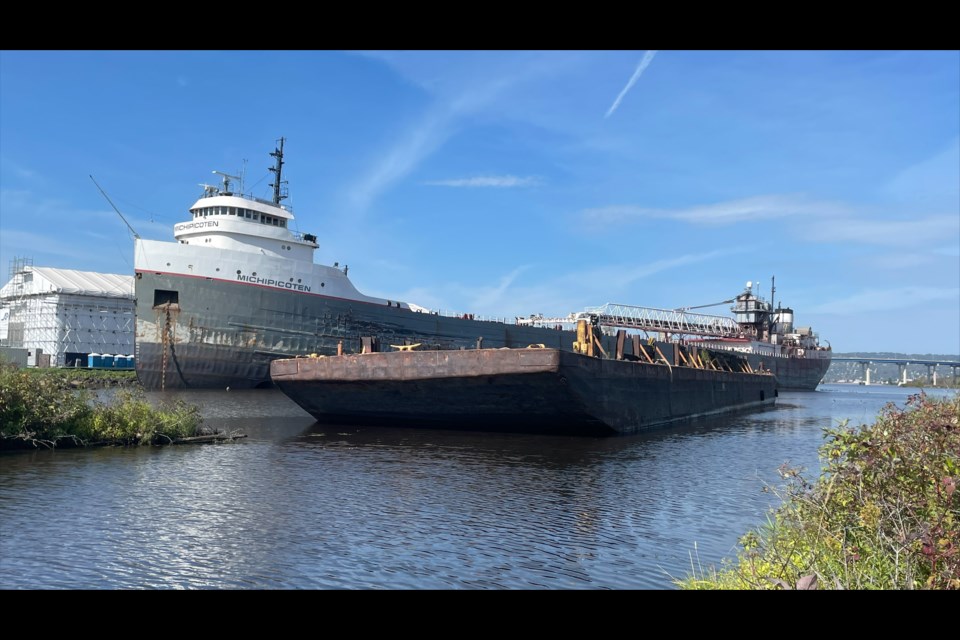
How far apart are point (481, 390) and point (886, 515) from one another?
53.7ft

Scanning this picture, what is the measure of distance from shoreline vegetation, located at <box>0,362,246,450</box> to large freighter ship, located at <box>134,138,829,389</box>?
21137 millimetres

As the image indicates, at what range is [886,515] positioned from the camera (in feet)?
19.8

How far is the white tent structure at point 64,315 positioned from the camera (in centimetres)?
6569

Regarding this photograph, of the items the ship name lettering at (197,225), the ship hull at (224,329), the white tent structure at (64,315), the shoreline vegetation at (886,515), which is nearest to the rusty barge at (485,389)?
the shoreline vegetation at (886,515)

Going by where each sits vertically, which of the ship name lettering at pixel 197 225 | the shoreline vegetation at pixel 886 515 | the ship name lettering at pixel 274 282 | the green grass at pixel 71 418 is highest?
the ship name lettering at pixel 197 225

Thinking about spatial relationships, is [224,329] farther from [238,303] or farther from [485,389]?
[485,389]

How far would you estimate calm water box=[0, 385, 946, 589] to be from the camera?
28.7 feet

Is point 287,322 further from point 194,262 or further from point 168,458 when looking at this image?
point 168,458

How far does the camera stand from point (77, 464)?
51.3 feet

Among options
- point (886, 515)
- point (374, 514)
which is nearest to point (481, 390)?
point (374, 514)

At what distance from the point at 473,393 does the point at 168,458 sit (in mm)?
9138

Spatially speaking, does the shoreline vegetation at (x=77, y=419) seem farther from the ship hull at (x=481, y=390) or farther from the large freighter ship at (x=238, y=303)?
the large freighter ship at (x=238, y=303)

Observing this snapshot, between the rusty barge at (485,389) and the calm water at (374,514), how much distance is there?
1.89m
